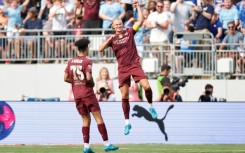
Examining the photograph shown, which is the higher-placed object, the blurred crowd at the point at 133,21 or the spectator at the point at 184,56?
the blurred crowd at the point at 133,21

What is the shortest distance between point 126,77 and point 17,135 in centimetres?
465

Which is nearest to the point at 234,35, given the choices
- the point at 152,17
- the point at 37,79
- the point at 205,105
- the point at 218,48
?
the point at 218,48

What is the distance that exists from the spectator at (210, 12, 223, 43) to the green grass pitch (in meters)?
6.54

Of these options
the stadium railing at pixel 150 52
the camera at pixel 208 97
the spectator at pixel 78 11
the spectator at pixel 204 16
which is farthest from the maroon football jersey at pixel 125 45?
the spectator at pixel 78 11

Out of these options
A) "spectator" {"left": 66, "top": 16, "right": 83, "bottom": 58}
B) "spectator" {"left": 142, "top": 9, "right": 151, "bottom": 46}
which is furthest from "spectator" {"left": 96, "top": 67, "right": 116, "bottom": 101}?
"spectator" {"left": 142, "top": 9, "right": 151, "bottom": 46}

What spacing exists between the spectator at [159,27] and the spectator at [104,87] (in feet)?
7.59

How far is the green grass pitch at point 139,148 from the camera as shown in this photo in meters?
21.1

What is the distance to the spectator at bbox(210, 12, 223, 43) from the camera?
1142 inches

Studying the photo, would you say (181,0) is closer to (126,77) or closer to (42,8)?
(42,8)

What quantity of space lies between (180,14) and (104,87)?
409 centimetres

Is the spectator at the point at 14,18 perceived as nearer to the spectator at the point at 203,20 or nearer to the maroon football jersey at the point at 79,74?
the spectator at the point at 203,20

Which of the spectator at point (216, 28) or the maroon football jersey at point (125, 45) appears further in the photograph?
the spectator at point (216, 28)

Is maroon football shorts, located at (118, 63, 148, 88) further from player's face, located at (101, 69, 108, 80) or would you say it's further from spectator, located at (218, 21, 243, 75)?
spectator, located at (218, 21, 243, 75)

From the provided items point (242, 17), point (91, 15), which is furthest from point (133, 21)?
point (242, 17)
